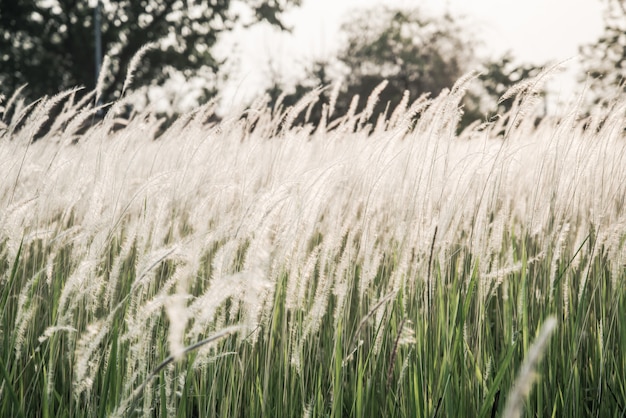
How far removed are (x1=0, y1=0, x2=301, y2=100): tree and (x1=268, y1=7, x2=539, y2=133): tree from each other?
14.1 feet

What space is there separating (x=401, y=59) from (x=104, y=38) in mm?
11180

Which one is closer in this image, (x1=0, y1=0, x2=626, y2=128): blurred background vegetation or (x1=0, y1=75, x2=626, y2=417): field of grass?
(x1=0, y1=75, x2=626, y2=417): field of grass

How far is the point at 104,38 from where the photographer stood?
16.9 m

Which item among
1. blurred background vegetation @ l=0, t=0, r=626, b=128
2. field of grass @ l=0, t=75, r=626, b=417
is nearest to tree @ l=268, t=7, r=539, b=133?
blurred background vegetation @ l=0, t=0, r=626, b=128

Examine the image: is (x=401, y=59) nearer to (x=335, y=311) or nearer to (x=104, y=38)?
(x=104, y=38)

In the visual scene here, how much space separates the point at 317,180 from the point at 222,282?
0.50 metres

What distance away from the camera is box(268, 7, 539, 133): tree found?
22.1 metres

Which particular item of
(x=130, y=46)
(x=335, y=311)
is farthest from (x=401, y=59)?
(x=335, y=311)

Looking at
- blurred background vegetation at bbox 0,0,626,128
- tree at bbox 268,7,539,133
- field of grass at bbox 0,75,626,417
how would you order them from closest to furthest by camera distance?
1. field of grass at bbox 0,75,626,417
2. blurred background vegetation at bbox 0,0,626,128
3. tree at bbox 268,7,539,133

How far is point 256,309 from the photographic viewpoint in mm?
1153

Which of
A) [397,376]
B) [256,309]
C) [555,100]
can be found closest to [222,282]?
[256,309]

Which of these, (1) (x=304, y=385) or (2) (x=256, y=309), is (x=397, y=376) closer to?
(1) (x=304, y=385)

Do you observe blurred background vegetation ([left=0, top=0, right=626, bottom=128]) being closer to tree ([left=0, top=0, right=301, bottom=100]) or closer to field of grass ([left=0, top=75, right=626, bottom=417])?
tree ([left=0, top=0, right=301, bottom=100])

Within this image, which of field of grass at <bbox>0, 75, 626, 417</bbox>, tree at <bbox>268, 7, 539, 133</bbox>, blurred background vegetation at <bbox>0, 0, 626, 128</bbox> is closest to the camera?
field of grass at <bbox>0, 75, 626, 417</bbox>
